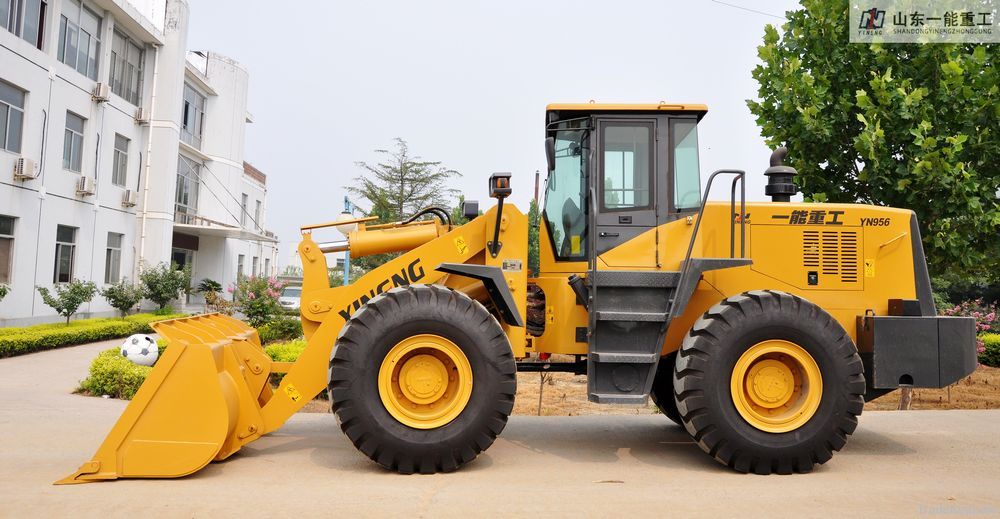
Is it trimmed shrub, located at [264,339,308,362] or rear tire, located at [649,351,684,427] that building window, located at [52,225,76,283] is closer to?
trimmed shrub, located at [264,339,308,362]

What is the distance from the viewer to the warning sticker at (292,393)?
5.75m

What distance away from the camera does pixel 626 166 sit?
6.36 metres

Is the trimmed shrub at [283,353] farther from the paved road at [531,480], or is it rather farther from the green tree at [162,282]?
the green tree at [162,282]

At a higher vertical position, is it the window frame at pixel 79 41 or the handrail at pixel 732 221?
the window frame at pixel 79 41

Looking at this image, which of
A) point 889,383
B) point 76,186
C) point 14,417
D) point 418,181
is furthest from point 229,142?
point 889,383

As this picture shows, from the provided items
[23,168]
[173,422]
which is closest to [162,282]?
[23,168]

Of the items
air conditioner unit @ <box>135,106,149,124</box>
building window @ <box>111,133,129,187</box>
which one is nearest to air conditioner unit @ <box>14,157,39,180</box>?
building window @ <box>111,133,129,187</box>

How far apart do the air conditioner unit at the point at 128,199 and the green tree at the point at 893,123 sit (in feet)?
71.8

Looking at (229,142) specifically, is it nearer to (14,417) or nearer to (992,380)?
(14,417)

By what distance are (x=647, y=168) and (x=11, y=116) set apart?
18228 mm

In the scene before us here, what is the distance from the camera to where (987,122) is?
8.55 m

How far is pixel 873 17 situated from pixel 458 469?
25.4ft

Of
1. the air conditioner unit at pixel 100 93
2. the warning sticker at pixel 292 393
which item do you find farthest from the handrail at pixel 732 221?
the air conditioner unit at pixel 100 93

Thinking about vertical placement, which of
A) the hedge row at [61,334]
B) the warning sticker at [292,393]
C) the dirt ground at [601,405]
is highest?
the warning sticker at [292,393]
